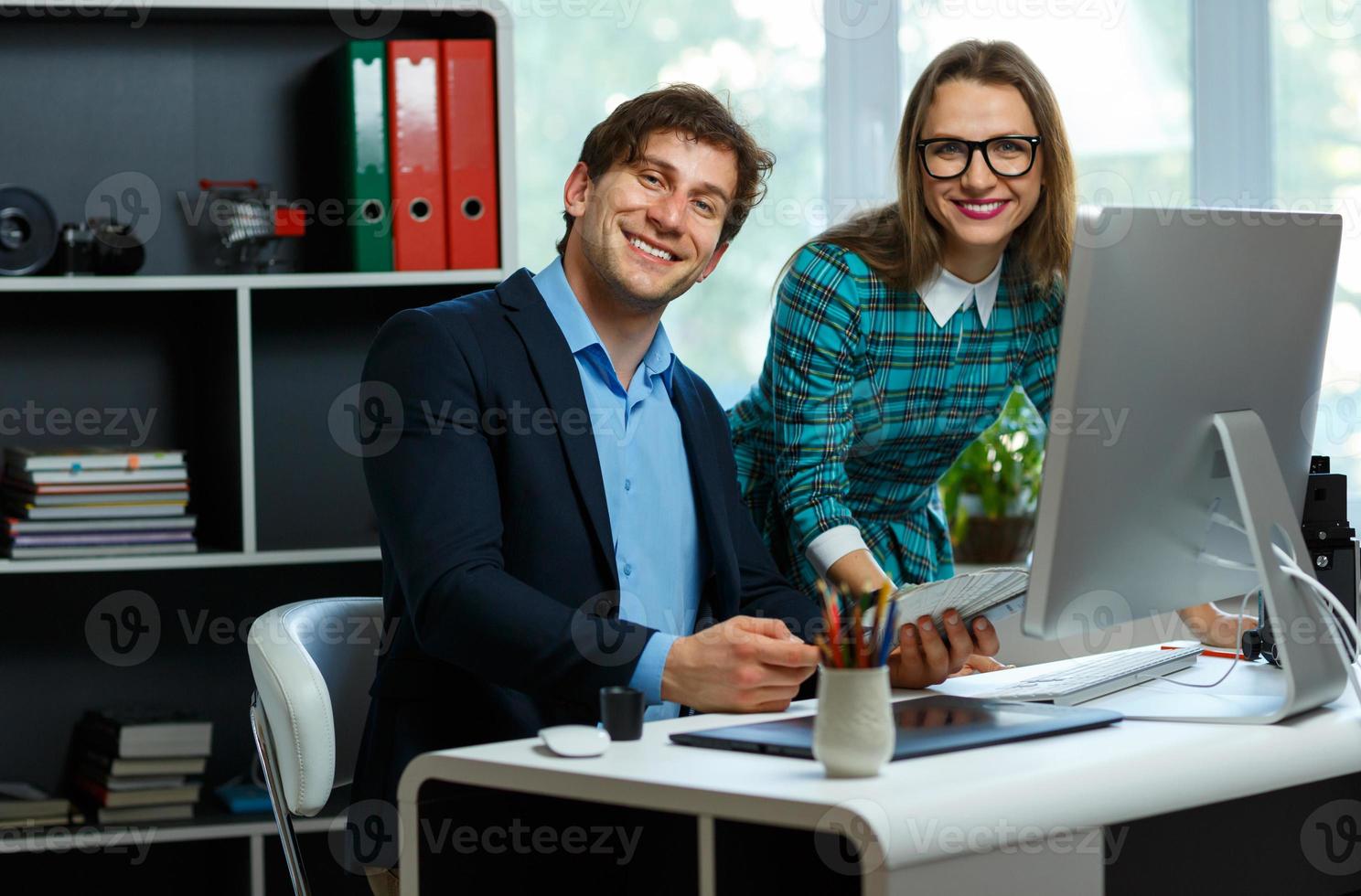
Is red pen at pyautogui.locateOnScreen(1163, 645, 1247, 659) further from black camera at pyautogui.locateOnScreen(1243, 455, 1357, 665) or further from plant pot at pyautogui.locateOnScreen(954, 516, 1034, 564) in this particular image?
plant pot at pyautogui.locateOnScreen(954, 516, 1034, 564)

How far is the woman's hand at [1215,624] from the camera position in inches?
77.4

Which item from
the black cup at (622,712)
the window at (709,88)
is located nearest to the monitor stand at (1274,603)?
the black cup at (622,712)

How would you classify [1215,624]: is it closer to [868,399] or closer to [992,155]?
[868,399]

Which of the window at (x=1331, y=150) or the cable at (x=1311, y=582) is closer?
the cable at (x=1311, y=582)

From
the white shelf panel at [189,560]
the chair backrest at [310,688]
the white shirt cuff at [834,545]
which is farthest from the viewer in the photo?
the white shelf panel at [189,560]

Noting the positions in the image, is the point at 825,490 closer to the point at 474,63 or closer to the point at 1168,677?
the point at 1168,677

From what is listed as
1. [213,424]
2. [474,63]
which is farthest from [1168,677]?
[213,424]

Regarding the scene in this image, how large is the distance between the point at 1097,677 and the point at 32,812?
1.87 m

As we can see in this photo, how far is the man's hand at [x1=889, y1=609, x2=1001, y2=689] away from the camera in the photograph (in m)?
1.61

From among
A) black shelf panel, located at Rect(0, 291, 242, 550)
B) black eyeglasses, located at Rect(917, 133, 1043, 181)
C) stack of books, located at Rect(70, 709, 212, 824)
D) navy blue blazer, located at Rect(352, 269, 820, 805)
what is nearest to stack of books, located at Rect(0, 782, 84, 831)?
stack of books, located at Rect(70, 709, 212, 824)

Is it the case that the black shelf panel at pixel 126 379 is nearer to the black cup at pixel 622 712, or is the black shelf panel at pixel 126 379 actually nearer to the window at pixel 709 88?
the window at pixel 709 88

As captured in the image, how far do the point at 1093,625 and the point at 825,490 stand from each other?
0.73 meters

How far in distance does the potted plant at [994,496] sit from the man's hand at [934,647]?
1.69m

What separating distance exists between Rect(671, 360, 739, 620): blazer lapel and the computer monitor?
54 cm
